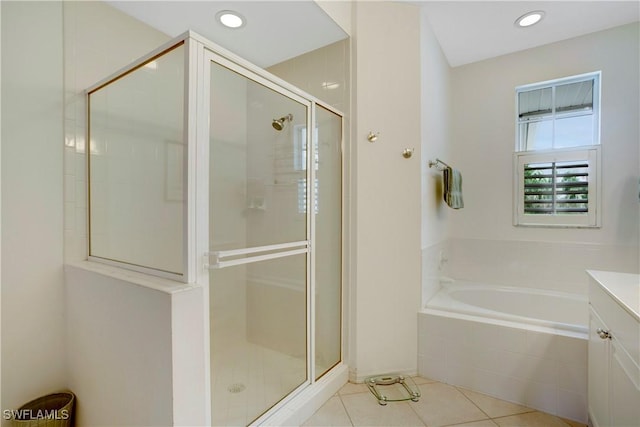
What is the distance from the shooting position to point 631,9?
215 cm

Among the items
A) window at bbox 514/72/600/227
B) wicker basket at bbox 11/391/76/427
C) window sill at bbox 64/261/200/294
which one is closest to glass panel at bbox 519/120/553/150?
window at bbox 514/72/600/227

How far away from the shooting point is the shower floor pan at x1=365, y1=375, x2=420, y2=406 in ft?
6.10

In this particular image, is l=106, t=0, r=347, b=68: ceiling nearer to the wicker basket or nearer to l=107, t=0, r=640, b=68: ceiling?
l=107, t=0, r=640, b=68: ceiling

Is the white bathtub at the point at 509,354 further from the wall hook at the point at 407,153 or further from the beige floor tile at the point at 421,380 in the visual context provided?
the wall hook at the point at 407,153

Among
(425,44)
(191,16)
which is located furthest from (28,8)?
(425,44)

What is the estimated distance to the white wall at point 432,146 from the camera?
219cm

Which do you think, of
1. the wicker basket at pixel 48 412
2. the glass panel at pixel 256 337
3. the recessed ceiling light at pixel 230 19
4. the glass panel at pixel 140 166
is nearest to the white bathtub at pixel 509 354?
the glass panel at pixel 256 337

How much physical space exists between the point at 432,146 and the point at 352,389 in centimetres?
180

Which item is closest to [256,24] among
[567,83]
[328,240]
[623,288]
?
[328,240]

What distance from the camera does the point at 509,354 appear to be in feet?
6.10

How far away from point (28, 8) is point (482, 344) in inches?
116

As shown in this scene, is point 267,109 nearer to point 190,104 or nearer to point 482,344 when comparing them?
point 190,104

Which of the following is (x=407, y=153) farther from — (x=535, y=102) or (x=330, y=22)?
(x=535, y=102)

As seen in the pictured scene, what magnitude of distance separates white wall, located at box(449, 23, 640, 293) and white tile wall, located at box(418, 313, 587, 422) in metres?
1.05
